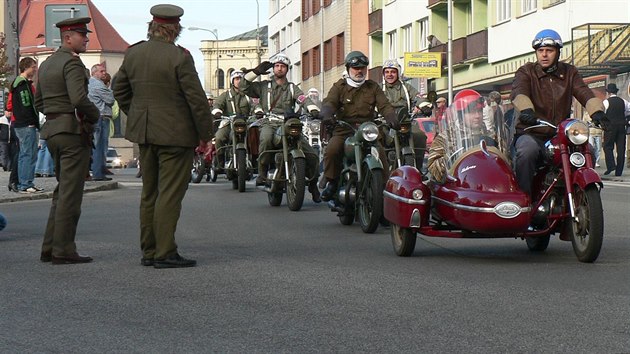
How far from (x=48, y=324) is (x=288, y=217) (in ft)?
26.2

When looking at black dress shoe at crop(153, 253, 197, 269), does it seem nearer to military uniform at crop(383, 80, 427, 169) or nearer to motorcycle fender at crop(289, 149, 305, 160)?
motorcycle fender at crop(289, 149, 305, 160)

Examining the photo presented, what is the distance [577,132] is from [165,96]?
113 inches

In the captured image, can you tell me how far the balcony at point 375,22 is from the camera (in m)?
63.7

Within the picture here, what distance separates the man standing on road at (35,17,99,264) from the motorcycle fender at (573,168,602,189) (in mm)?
3571

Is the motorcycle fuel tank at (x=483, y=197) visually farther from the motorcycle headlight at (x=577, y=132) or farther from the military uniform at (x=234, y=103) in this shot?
Result: the military uniform at (x=234, y=103)

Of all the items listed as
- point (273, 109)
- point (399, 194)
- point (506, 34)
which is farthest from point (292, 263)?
point (506, 34)

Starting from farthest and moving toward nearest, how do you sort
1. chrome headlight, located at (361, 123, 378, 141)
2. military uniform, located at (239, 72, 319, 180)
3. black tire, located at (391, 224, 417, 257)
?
military uniform, located at (239, 72, 319, 180), chrome headlight, located at (361, 123, 378, 141), black tire, located at (391, 224, 417, 257)

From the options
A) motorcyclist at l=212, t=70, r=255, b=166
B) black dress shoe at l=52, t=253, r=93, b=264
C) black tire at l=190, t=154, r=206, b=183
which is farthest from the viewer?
black tire at l=190, t=154, r=206, b=183

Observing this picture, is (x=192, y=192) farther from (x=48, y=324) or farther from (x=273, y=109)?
(x=48, y=324)

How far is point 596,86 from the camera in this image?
3847cm

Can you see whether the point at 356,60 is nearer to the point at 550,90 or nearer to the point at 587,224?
the point at 550,90

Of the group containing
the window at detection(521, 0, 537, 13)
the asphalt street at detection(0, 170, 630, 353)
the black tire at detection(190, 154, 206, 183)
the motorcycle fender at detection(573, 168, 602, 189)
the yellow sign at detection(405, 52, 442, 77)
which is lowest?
the asphalt street at detection(0, 170, 630, 353)

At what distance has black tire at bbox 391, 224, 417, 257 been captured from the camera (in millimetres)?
9859

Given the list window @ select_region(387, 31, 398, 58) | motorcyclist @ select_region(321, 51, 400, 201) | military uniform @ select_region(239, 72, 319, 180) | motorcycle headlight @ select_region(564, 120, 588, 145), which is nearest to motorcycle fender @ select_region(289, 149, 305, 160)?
military uniform @ select_region(239, 72, 319, 180)
